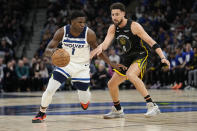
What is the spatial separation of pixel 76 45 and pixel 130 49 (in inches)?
40.5

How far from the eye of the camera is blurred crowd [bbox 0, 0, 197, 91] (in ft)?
58.9

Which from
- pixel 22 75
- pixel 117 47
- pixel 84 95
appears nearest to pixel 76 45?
pixel 84 95

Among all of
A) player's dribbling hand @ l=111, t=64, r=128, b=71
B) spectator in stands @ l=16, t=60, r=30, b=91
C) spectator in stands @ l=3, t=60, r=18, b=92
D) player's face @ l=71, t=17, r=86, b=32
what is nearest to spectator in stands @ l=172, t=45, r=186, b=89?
spectator in stands @ l=16, t=60, r=30, b=91

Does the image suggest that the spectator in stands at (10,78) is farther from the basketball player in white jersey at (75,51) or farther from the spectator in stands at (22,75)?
the basketball player in white jersey at (75,51)

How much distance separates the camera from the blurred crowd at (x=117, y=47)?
1794 cm

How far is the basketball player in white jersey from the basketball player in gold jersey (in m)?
0.24

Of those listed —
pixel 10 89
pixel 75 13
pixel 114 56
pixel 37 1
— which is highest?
pixel 37 1

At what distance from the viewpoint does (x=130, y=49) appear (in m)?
7.76

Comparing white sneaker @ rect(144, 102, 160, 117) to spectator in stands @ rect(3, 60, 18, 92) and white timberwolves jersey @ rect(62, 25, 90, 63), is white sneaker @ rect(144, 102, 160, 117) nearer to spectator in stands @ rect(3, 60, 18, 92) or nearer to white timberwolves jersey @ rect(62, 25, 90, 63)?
white timberwolves jersey @ rect(62, 25, 90, 63)

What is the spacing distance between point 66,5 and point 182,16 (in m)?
7.38

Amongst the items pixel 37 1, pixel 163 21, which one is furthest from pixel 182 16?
pixel 37 1

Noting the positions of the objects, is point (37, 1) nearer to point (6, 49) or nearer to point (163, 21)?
point (6, 49)

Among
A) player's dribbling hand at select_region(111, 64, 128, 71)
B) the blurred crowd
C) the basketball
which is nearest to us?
the basketball

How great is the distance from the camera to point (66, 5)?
25609 millimetres
